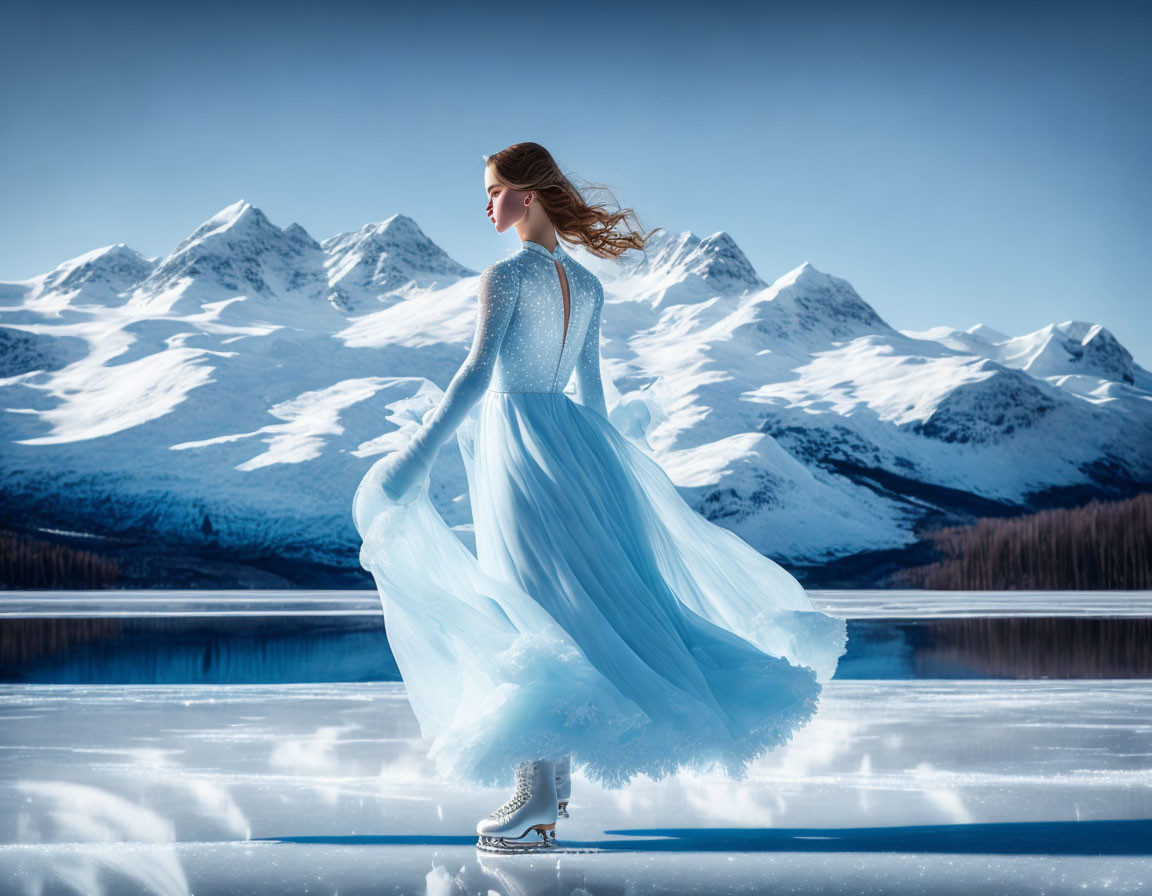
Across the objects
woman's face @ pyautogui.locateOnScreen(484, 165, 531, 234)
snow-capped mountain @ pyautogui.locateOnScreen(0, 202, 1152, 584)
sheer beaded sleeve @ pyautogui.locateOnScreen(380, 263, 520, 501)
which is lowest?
sheer beaded sleeve @ pyautogui.locateOnScreen(380, 263, 520, 501)

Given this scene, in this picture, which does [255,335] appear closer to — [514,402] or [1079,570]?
[1079,570]

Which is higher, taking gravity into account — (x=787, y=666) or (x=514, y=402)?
(x=514, y=402)

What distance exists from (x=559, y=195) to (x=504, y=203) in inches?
6.3

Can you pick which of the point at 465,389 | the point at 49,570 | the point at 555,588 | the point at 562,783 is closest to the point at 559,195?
the point at 465,389

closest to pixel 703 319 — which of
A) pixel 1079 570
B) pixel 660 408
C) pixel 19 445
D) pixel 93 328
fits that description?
pixel 93 328

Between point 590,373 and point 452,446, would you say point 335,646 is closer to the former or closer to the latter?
point 590,373

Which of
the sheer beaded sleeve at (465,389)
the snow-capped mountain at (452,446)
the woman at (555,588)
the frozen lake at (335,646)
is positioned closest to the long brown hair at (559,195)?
the woman at (555,588)

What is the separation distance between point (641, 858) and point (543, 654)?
0.54 metres

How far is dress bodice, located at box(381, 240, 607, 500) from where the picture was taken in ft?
11.2

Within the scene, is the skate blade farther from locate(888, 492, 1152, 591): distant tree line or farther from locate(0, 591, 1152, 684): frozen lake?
locate(888, 492, 1152, 591): distant tree line

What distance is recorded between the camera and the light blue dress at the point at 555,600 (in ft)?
10.3

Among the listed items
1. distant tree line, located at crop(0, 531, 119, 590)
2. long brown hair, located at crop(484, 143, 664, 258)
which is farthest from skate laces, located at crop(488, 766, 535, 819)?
distant tree line, located at crop(0, 531, 119, 590)

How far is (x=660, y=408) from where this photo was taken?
4.39 m

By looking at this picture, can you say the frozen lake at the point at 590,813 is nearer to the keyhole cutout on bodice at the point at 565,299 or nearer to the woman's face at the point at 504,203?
the keyhole cutout on bodice at the point at 565,299
